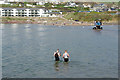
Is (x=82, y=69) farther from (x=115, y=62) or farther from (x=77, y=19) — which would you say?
(x=77, y=19)

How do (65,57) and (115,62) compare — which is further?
(115,62)

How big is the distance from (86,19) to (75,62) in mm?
149965

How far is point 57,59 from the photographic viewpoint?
116ft

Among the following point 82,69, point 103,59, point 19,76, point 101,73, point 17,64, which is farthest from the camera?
point 103,59

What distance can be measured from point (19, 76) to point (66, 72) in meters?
5.65

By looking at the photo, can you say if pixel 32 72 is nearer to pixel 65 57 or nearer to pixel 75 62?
pixel 65 57

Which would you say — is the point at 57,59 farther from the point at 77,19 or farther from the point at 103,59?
the point at 77,19

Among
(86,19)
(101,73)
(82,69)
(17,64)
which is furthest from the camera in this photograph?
(86,19)

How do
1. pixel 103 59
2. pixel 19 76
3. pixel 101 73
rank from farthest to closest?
1. pixel 103 59
2. pixel 101 73
3. pixel 19 76

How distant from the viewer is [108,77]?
28.2m

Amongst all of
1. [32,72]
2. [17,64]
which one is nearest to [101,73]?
[32,72]

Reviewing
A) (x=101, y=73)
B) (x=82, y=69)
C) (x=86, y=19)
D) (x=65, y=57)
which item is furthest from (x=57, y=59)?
(x=86, y=19)

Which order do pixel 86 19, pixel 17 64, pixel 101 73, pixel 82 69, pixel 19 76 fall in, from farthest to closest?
pixel 86 19
pixel 17 64
pixel 82 69
pixel 101 73
pixel 19 76

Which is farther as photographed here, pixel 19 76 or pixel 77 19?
pixel 77 19
